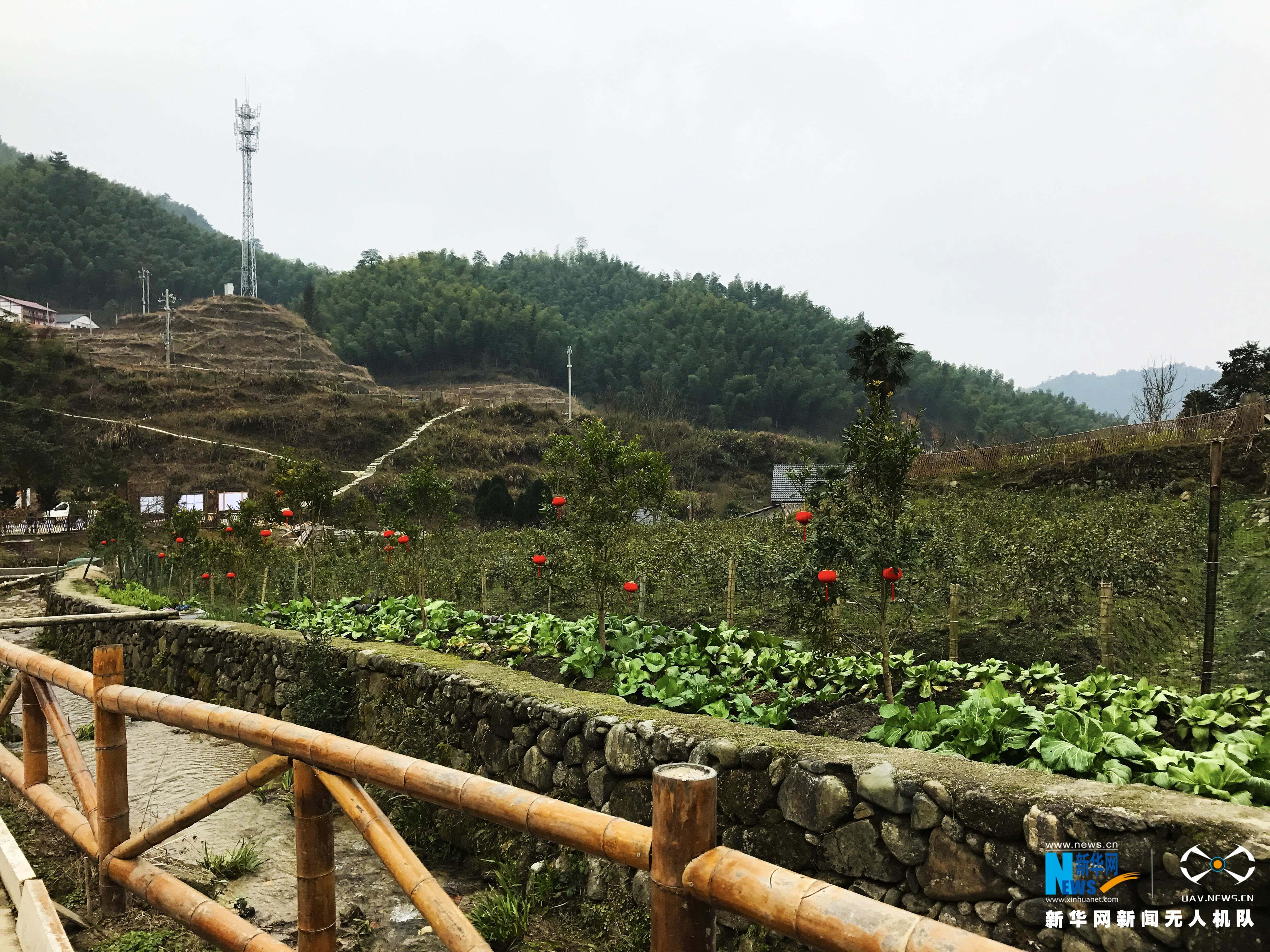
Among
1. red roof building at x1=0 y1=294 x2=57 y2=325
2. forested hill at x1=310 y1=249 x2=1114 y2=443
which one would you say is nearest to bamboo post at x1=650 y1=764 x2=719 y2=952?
forested hill at x1=310 y1=249 x2=1114 y2=443

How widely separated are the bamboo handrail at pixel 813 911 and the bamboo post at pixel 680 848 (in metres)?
0.03

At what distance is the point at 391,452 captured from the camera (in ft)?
148

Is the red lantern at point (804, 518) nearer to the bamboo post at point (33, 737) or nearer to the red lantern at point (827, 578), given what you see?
the red lantern at point (827, 578)

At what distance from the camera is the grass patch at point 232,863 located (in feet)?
13.3

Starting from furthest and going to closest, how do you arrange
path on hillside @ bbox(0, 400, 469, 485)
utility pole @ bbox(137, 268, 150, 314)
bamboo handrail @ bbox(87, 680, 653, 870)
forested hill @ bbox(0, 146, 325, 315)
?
forested hill @ bbox(0, 146, 325, 315) → utility pole @ bbox(137, 268, 150, 314) → path on hillside @ bbox(0, 400, 469, 485) → bamboo handrail @ bbox(87, 680, 653, 870)

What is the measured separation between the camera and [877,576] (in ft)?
16.5

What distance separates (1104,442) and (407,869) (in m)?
22.5

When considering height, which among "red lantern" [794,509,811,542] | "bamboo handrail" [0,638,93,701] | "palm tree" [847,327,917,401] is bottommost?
"bamboo handrail" [0,638,93,701]

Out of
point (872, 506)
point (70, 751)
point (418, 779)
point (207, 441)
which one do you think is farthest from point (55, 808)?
point (207, 441)

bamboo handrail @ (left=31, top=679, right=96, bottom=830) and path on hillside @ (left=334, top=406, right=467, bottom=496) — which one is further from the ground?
path on hillside @ (left=334, top=406, right=467, bottom=496)

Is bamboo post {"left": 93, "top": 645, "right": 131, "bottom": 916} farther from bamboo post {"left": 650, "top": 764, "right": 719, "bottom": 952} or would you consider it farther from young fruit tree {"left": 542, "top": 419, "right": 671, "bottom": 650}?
young fruit tree {"left": 542, "top": 419, "right": 671, "bottom": 650}

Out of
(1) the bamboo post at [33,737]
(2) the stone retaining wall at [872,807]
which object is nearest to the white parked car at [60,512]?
(1) the bamboo post at [33,737]

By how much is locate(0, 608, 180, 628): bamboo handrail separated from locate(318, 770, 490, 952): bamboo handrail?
5.77 meters

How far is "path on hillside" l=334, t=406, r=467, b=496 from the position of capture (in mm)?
38000
